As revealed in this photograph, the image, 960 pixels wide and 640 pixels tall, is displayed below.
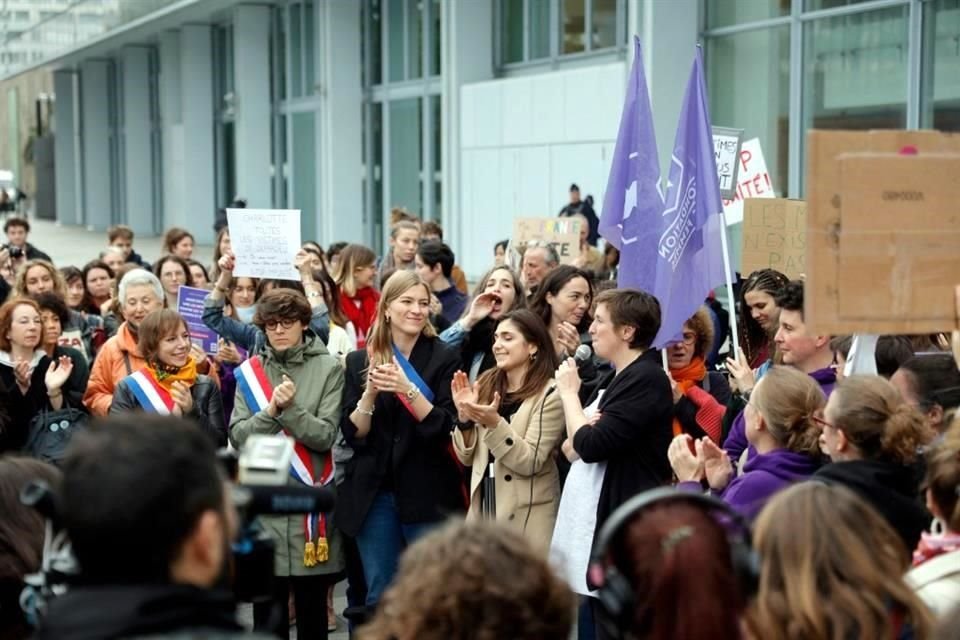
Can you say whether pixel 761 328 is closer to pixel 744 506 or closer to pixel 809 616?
pixel 744 506

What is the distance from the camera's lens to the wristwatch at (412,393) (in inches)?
242

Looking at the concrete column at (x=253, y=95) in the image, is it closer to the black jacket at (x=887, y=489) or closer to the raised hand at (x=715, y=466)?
the raised hand at (x=715, y=466)

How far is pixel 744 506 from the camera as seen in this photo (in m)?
4.52

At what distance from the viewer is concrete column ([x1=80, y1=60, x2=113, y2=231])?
46.7m

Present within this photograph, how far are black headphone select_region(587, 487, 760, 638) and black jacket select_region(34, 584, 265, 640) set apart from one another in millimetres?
680

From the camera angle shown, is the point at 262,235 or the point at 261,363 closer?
the point at 261,363

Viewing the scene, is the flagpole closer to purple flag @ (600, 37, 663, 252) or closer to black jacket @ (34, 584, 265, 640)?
purple flag @ (600, 37, 663, 252)

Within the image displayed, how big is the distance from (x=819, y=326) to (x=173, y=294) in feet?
22.2

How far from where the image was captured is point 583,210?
17.9 meters

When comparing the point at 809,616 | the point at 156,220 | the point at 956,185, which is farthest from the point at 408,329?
the point at 156,220

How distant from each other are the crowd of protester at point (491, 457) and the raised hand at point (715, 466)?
11mm

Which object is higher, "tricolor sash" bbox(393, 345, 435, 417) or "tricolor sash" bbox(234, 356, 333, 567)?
"tricolor sash" bbox(393, 345, 435, 417)

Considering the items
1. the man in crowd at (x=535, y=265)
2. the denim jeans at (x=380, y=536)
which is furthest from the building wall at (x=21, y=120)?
the denim jeans at (x=380, y=536)

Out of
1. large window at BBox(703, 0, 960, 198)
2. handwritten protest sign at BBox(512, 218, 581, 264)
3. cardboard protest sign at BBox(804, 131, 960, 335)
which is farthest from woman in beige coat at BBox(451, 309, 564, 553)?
large window at BBox(703, 0, 960, 198)
